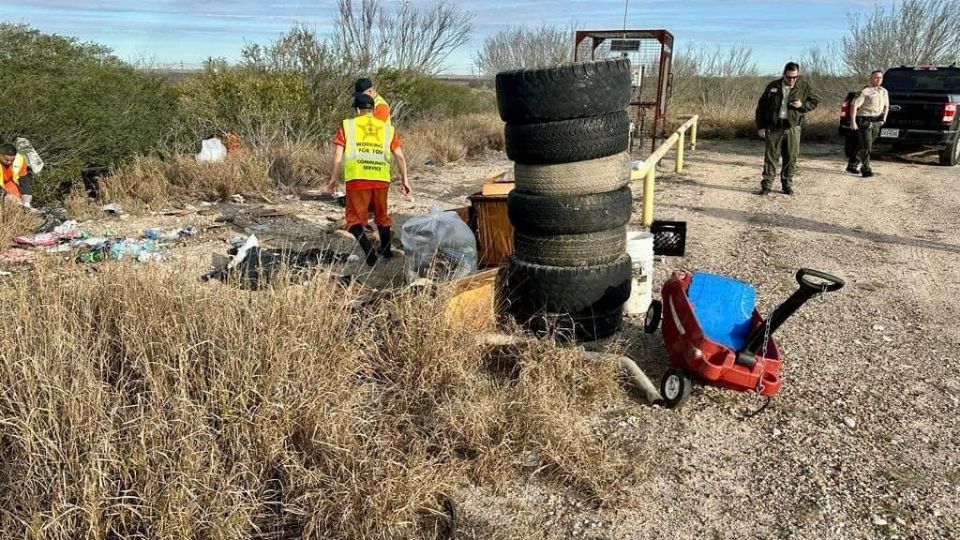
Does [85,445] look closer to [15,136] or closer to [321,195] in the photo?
[321,195]

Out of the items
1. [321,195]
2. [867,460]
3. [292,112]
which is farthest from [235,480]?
[292,112]

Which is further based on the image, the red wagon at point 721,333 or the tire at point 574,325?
the tire at point 574,325

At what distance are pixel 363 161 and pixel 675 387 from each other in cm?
355

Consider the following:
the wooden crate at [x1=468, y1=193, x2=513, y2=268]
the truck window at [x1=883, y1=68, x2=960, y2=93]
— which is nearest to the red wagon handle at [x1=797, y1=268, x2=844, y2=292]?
the wooden crate at [x1=468, y1=193, x2=513, y2=268]

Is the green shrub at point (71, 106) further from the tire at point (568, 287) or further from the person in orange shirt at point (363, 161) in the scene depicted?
the tire at point (568, 287)

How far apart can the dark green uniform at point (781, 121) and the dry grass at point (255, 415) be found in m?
6.70

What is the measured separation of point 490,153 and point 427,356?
40.1 feet

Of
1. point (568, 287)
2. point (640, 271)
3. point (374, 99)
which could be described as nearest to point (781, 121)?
point (640, 271)

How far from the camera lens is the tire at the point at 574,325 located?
13.3 feet

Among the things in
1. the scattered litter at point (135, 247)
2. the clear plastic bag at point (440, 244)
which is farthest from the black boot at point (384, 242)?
the scattered litter at point (135, 247)

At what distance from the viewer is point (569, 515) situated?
2.77 meters

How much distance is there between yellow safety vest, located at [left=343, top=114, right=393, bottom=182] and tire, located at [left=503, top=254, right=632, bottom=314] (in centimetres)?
229

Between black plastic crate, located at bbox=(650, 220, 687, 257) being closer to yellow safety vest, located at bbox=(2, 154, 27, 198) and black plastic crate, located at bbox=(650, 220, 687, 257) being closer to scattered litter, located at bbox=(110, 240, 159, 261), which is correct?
scattered litter, located at bbox=(110, 240, 159, 261)

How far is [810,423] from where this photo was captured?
3.45m
